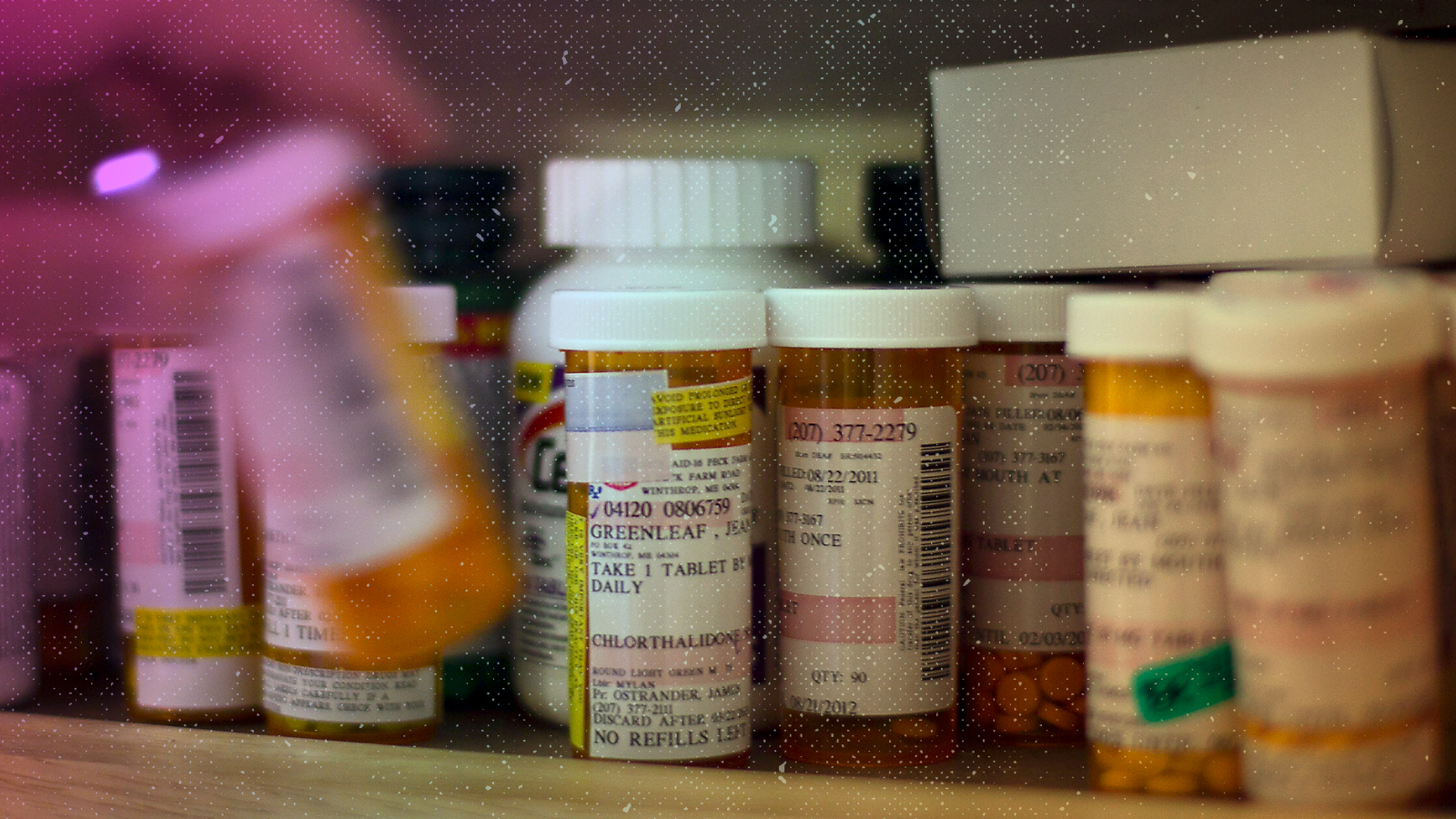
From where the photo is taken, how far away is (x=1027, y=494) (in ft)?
1.64

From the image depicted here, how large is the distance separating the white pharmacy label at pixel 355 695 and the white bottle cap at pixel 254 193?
175 mm

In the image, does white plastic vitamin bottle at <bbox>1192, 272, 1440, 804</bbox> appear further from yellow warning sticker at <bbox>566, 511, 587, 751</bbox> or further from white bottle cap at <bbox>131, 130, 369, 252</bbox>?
white bottle cap at <bbox>131, 130, 369, 252</bbox>

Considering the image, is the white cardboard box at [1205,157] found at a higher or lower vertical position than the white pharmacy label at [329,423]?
higher

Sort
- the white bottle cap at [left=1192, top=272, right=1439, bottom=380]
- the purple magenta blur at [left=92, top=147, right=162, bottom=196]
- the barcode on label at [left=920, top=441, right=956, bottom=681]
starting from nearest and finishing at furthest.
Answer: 1. the white bottle cap at [left=1192, top=272, right=1439, bottom=380]
2. the barcode on label at [left=920, top=441, right=956, bottom=681]
3. the purple magenta blur at [left=92, top=147, right=162, bottom=196]

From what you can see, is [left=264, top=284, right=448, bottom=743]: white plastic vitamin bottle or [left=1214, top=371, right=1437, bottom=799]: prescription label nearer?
[left=1214, top=371, right=1437, bottom=799]: prescription label

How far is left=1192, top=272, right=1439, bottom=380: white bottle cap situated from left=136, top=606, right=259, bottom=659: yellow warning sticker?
389 millimetres

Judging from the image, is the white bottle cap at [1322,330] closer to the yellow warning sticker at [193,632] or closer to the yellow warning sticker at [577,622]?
the yellow warning sticker at [577,622]

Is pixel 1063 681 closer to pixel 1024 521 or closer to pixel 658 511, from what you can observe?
pixel 1024 521

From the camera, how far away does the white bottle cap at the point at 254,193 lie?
538mm

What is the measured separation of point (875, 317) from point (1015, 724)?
0.17 metres

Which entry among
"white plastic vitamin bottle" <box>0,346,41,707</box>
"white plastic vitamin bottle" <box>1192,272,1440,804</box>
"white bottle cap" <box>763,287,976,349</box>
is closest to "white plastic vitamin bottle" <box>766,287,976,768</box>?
"white bottle cap" <box>763,287,976,349</box>

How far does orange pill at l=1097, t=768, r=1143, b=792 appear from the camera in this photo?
42 centimetres

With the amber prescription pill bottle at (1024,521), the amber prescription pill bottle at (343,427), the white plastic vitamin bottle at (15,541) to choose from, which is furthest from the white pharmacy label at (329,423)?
the amber prescription pill bottle at (1024,521)

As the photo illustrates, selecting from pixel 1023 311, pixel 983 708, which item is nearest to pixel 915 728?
pixel 983 708
